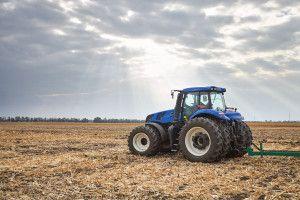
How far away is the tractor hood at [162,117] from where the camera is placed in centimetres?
1591

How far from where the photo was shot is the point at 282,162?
13562mm

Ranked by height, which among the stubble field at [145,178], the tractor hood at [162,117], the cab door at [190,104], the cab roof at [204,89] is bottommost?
the stubble field at [145,178]

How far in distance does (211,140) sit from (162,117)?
3480mm

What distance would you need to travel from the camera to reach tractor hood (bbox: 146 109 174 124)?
15.9 metres

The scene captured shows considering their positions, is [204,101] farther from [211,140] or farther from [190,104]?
[211,140]

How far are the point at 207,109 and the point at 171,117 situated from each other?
6.82ft

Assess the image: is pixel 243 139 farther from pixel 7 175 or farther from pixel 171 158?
pixel 7 175

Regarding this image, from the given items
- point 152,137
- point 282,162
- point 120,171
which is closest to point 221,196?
point 120,171

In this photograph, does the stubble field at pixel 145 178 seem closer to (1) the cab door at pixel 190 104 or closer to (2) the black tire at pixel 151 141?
(2) the black tire at pixel 151 141

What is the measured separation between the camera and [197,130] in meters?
14.0

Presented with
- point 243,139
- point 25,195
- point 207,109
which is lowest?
point 25,195

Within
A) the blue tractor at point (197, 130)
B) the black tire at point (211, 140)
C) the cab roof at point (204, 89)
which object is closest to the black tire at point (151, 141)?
the blue tractor at point (197, 130)

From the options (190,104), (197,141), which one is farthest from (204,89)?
(197,141)

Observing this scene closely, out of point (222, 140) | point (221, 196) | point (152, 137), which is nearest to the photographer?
point (221, 196)
